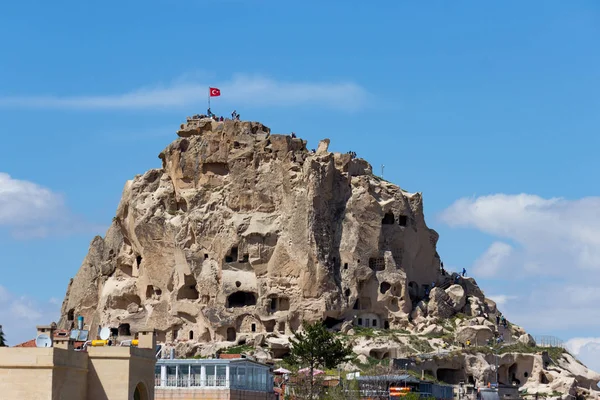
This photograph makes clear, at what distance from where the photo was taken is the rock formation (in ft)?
376

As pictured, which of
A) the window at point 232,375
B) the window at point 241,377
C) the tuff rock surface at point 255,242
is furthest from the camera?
the tuff rock surface at point 255,242

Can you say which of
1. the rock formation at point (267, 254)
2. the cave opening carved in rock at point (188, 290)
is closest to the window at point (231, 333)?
the rock formation at point (267, 254)

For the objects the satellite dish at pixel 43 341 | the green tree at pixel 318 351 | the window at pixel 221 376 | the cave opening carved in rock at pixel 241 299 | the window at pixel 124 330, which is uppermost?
the cave opening carved in rock at pixel 241 299

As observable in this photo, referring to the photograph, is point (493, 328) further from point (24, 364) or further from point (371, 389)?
point (24, 364)

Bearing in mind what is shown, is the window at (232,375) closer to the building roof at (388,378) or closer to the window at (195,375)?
the window at (195,375)

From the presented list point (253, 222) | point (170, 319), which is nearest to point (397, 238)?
point (253, 222)

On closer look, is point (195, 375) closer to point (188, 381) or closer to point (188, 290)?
point (188, 381)

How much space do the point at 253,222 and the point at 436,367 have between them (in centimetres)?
1962

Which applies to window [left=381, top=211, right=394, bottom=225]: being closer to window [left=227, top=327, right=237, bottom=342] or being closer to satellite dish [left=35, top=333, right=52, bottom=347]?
window [left=227, top=327, right=237, bottom=342]

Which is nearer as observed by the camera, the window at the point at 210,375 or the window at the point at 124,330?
the window at the point at 210,375

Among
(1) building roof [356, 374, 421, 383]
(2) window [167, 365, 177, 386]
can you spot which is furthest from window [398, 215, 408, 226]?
(2) window [167, 365, 177, 386]

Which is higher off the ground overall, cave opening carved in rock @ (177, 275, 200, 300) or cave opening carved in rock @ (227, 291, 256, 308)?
cave opening carved in rock @ (177, 275, 200, 300)

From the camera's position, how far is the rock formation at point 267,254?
114 meters

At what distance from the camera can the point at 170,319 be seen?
381 ft
